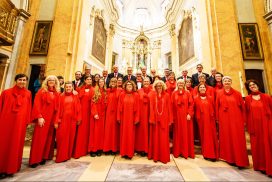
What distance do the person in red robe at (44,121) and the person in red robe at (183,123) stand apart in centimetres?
302

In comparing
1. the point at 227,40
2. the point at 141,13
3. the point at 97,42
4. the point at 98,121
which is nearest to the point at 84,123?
the point at 98,121

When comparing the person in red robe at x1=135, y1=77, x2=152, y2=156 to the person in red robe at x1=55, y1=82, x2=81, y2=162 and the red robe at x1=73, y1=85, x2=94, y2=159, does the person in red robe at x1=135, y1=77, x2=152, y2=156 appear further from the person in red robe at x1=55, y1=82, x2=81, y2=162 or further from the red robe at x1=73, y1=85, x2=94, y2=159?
the person in red robe at x1=55, y1=82, x2=81, y2=162

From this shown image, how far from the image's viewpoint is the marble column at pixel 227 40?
7562mm

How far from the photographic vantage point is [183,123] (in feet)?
13.1

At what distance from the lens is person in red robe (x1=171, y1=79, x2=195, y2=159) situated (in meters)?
3.88

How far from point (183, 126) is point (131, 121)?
1.37 m

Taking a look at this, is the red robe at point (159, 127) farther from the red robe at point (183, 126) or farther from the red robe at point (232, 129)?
the red robe at point (232, 129)

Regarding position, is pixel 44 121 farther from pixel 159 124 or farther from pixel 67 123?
pixel 159 124

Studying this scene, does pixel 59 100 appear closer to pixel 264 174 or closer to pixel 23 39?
pixel 264 174

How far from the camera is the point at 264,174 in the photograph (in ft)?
10.2

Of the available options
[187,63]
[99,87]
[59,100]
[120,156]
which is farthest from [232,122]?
[187,63]

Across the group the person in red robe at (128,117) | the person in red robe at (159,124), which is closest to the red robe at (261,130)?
the person in red robe at (159,124)

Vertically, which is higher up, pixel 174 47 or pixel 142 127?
pixel 174 47

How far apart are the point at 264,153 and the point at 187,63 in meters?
9.00
